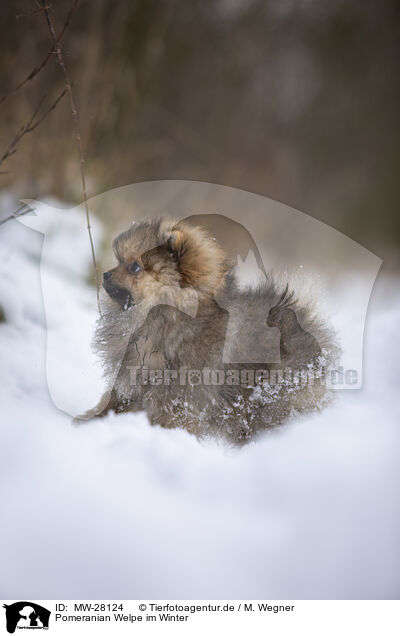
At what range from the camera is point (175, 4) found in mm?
963

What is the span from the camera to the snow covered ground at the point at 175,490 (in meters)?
0.81

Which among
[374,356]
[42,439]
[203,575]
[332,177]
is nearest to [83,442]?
[42,439]

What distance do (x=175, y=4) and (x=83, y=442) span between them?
935mm

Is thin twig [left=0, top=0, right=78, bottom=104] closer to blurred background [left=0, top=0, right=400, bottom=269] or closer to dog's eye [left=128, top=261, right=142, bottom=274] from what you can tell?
blurred background [left=0, top=0, right=400, bottom=269]

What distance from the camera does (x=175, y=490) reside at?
0.88m

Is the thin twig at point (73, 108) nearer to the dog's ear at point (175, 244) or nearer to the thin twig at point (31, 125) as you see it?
the thin twig at point (31, 125)

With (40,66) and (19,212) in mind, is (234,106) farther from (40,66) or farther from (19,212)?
(19,212)

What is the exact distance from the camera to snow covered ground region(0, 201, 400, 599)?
0.81m

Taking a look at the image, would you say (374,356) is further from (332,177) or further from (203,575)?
(203,575)
